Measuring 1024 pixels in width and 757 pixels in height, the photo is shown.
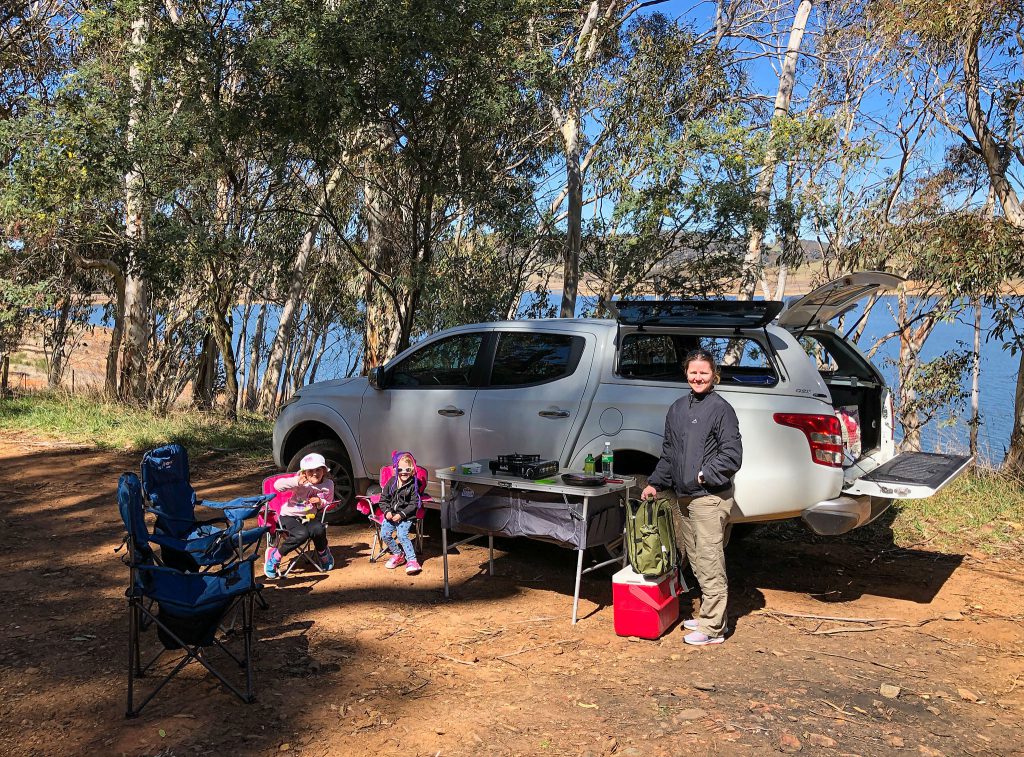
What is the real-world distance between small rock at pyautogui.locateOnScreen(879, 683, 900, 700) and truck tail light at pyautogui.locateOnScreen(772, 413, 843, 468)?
1.33 m

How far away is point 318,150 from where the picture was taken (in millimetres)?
11094

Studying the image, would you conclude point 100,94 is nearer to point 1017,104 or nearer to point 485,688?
point 485,688

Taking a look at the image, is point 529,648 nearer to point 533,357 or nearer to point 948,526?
point 533,357

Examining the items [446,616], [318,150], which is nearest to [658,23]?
[318,150]

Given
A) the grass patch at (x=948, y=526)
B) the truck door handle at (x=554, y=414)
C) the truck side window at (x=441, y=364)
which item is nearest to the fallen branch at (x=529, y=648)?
the truck door handle at (x=554, y=414)

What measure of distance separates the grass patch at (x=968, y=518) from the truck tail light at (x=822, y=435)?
99.5 inches

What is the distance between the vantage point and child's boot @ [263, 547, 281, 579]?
242 inches

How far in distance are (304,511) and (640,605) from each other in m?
2.45

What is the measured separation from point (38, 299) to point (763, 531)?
12545mm

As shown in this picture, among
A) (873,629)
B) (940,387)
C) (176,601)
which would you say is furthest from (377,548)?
(940,387)

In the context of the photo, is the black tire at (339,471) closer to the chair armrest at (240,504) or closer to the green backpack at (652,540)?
the chair armrest at (240,504)

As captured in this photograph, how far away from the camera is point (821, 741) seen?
12.6ft

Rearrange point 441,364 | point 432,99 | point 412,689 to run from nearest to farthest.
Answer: point 412,689 < point 441,364 < point 432,99

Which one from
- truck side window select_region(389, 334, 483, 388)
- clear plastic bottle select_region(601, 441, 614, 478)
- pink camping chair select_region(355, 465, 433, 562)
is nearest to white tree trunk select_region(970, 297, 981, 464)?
clear plastic bottle select_region(601, 441, 614, 478)
